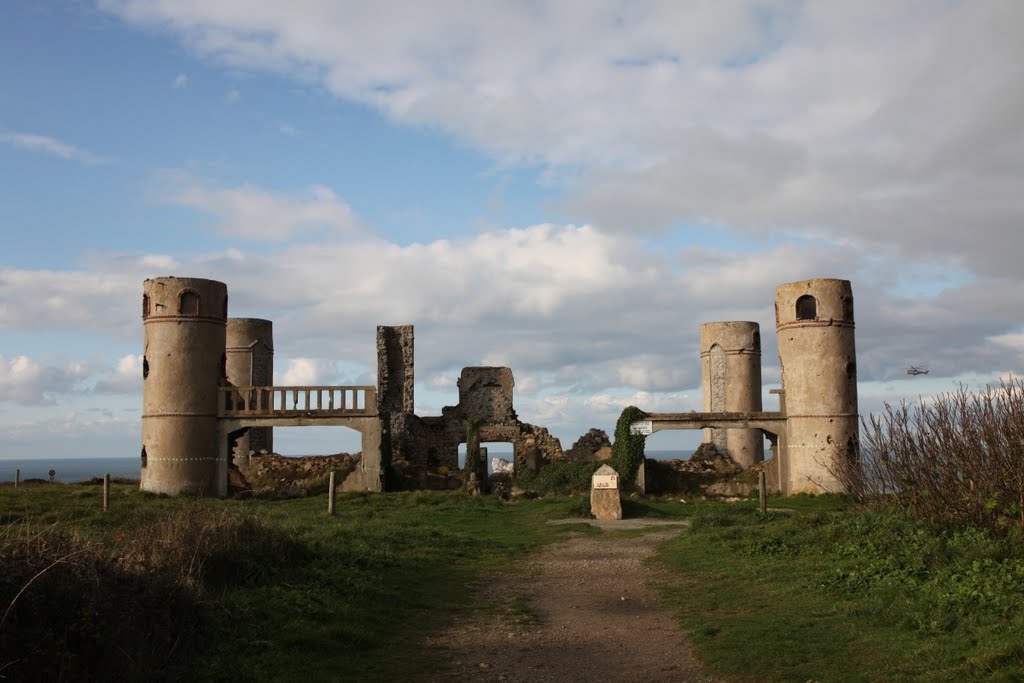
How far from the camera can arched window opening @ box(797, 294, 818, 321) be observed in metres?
31.7

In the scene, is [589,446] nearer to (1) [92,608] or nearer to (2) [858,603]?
(2) [858,603]

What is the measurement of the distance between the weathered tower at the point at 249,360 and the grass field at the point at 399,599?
22195mm

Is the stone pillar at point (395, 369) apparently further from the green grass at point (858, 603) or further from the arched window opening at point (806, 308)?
the green grass at point (858, 603)

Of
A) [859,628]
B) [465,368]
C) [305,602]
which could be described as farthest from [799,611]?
[465,368]

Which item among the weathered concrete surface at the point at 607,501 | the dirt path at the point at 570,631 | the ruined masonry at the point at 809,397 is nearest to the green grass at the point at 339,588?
the dirt path at the point at 570,631

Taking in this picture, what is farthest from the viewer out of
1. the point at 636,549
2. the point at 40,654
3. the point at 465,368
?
the point at 465,368

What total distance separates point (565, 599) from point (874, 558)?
4.36m

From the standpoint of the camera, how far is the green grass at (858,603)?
898 cm

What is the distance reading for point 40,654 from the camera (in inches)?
278

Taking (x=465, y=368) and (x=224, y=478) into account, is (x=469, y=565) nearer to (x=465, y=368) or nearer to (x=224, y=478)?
(x=224, y=478)

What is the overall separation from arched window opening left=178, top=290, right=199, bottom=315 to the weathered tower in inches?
364

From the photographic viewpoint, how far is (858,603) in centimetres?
1116

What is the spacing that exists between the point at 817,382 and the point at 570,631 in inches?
841

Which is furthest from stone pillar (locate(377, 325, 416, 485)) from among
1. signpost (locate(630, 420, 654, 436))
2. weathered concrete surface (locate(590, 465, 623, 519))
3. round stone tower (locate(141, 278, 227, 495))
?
weathered concrete surface (locate(590, 465, 623, 519))
